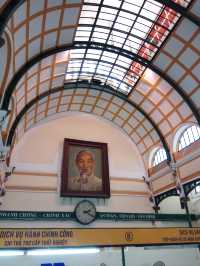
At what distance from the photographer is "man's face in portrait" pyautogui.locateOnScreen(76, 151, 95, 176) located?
75.3ft

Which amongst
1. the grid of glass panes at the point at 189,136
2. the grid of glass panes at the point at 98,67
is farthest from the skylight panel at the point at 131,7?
the grid of glass panes at the point at 189,136

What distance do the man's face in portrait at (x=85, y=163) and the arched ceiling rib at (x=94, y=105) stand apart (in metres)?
5.28

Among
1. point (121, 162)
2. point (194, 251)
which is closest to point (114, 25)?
point (121, 162)

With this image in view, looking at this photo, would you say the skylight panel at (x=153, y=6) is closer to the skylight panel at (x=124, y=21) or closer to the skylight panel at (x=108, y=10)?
the skylight panel at (x=124, y=21)

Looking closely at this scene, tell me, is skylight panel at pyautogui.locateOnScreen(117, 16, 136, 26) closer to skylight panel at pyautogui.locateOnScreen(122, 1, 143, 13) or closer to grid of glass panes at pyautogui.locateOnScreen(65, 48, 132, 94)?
skylight panel at pyautogui.locateOnScreen(122, 1, 143, 13)

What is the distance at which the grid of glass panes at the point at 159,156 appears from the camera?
23.7 m

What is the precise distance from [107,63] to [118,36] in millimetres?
3016

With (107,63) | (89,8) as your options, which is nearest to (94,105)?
(107,63)

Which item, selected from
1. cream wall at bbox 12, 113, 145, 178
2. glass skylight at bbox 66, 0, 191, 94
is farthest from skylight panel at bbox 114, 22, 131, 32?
cream wall at bbox 12, 113, 145, 178

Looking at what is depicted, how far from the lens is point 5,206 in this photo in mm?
19703

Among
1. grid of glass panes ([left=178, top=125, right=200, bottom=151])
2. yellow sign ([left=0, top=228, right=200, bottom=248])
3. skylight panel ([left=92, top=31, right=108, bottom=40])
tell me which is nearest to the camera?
yellow sign ([left=0, top=228, right=200, bottom=248])

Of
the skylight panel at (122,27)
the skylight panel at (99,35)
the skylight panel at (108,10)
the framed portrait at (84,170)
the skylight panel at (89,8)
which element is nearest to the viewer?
the skylight panel at (89,8)

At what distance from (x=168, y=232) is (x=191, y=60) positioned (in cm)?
1251

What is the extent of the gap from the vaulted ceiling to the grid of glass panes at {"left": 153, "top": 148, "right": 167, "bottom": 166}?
34.5 inches
